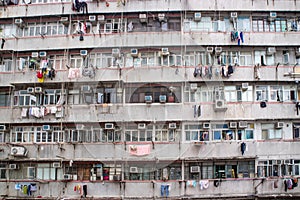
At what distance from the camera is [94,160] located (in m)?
15.8

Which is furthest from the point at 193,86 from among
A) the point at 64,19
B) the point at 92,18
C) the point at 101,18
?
the point at 64,19

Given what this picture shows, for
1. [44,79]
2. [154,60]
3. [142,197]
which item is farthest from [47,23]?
[142,197]

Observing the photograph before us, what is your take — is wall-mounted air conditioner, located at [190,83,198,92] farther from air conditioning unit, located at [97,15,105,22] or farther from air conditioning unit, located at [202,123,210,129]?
air conditioning unit, located at [97,15,105,22]

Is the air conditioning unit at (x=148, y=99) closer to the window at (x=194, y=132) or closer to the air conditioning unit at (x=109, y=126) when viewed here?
the air conditioning unit at (x=109, y=126)

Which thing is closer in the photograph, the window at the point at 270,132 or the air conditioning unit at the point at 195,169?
the air conditioning unit at the point at 195,169

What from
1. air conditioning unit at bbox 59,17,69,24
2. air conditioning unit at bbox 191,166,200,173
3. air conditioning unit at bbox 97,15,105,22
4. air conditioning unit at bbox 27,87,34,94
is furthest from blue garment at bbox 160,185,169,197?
air conditioning unit at bbox 59,17,69,24

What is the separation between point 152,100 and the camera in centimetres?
1639

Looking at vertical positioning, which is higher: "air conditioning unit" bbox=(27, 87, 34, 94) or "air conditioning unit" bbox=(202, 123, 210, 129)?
"air conditioning unit" bbox=(27, 87, 34, 94)

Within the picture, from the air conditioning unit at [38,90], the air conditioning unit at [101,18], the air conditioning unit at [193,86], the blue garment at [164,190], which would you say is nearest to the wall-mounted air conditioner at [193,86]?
the air conditioning unit at [193,86]

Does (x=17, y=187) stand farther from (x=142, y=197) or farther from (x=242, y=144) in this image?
(x=242, y=144)

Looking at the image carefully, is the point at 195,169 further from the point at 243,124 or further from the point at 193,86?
the point at 193,86

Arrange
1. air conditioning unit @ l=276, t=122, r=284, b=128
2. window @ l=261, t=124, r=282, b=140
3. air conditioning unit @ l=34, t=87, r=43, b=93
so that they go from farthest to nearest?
air conditioning unit @ l=34, t=87, r=43, b=93, window @ l=261, t=124, r=282, b=140, air conditioning unit @ l=276, t=122, r=284, b=128

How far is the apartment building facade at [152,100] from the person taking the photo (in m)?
15.6

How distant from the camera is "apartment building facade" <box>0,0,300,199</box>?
1563cm
